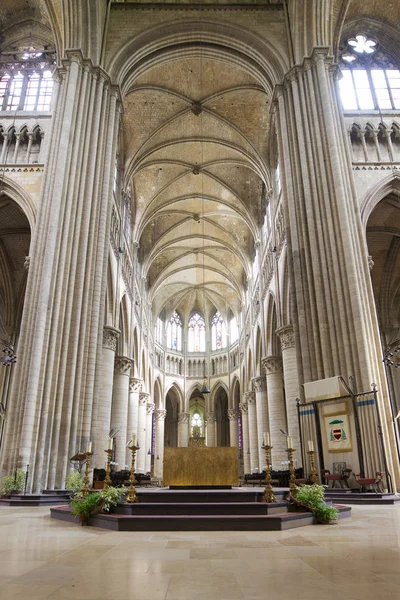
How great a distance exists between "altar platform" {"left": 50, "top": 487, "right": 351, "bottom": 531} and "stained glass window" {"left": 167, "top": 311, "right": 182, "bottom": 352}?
123 feet

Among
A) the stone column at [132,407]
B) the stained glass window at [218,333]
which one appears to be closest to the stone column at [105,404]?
the stone column at [132,407]

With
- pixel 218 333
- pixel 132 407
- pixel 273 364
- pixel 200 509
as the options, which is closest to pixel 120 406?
pixel 132 407

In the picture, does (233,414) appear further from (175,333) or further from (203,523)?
(203,523)

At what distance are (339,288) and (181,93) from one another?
15006mm

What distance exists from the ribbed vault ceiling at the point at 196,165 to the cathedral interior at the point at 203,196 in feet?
0.42

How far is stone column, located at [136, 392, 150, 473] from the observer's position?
31406mm

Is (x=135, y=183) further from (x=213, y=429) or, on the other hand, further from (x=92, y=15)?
(x=213, y=429)

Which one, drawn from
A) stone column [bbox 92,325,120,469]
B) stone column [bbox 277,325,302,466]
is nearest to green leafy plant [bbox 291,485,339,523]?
stone column [bbox 92,325,120,469]

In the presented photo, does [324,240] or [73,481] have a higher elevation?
[324,240]

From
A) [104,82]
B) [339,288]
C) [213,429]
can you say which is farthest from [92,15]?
[213,429]

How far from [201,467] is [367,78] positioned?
19020 millimetres

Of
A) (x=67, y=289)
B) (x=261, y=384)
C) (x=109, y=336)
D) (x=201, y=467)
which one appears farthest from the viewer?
(x=261, y=384)

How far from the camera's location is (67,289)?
15.2m

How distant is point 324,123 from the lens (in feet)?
57.4
